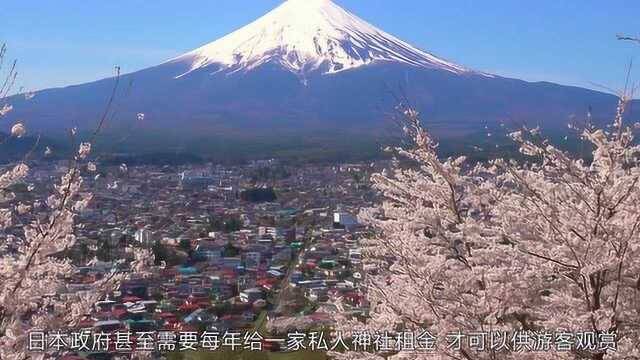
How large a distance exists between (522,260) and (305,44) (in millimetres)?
89725

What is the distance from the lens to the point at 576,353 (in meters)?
2.97

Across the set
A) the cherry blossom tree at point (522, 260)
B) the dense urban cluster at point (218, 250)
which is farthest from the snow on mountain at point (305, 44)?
the cherry blossom tree at point (522, 260)

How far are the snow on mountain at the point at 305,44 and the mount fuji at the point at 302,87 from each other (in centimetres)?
12

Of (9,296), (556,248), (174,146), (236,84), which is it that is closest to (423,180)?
(556,248)

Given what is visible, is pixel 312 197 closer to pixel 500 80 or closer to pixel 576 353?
pixel 576 353

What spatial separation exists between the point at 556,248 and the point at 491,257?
328mm

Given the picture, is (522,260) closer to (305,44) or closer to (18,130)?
(18,130)

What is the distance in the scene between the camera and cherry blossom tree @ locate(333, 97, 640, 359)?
2.98 meters

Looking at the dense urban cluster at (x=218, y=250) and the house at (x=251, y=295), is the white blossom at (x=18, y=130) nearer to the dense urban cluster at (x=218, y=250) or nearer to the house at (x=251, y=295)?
the dense urban cluster at (x=218, y=250)

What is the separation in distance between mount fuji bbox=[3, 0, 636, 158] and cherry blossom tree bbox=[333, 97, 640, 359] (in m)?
56.4

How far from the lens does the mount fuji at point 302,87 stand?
227 feet

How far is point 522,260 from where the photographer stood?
3.25 metres

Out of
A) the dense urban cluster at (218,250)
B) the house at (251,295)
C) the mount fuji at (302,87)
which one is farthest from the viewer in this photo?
the mount fuji at (302,87)

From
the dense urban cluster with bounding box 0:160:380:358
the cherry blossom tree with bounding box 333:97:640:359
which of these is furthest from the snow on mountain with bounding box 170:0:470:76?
the cherry blossom tree with bounding box 333:97:640:359
